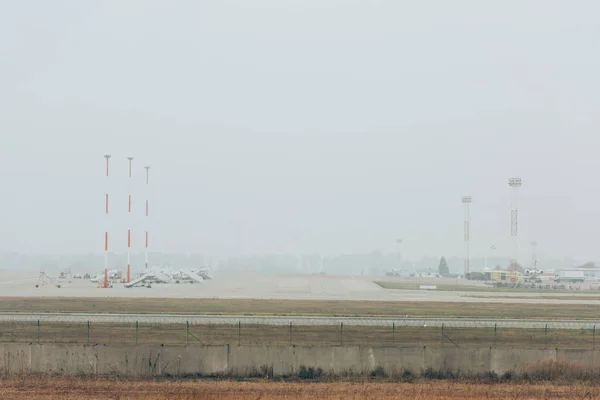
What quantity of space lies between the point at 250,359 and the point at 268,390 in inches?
148

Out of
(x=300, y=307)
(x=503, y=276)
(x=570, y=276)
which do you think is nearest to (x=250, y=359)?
(x=300, y=307)

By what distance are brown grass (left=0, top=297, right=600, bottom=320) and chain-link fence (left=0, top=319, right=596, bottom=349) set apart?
37.2 feet

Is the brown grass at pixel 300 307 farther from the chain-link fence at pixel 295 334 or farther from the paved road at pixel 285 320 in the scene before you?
the chain-link fence at pixel 295 334

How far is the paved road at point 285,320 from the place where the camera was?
156ft

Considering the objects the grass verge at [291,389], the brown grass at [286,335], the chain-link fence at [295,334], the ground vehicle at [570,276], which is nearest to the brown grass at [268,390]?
the grass verge at [291,389]

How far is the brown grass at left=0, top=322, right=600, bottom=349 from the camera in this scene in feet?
124

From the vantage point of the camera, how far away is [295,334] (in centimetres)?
4122

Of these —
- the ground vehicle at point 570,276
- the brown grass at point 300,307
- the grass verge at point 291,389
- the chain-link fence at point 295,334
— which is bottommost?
the ground vehicle at point 570,276

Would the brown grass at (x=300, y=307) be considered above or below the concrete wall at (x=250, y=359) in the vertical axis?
below

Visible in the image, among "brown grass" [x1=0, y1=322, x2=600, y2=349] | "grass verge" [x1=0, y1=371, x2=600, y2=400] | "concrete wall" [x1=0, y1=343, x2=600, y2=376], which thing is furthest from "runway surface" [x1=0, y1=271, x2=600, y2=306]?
"grass verge" [x1=0, y1=371, x2=600, y2=400]

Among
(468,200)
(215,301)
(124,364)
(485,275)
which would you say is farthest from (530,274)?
(124,364)

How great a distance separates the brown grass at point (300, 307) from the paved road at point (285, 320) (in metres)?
4.31

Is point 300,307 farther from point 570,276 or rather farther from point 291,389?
point 570,276

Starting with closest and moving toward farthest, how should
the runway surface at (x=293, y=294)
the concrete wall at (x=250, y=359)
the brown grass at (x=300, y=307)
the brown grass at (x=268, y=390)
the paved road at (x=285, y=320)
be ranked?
the brown grass at (x=268, y=390) < the concrete wall at (x=250, y=359) < the paved road at (x=285, y=320) < the brown grass at (x=300, y=307) < the runway surface at (x=293, y=294)
